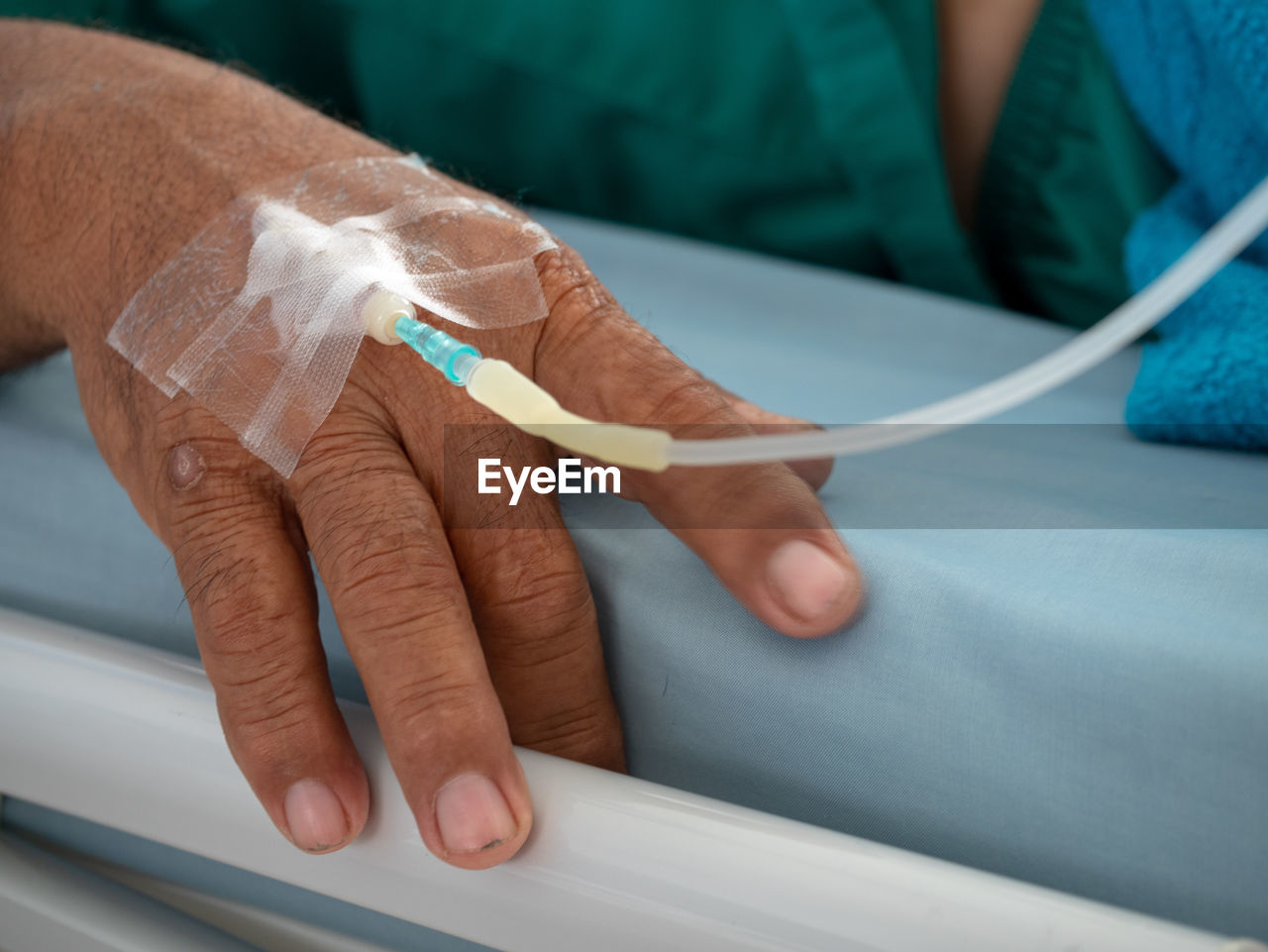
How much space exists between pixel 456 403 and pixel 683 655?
0.19 meters

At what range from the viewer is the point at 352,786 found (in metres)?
0.45

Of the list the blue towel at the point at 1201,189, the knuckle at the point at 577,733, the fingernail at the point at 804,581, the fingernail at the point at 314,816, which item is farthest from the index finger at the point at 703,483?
the blue towel at the point at 1201,189

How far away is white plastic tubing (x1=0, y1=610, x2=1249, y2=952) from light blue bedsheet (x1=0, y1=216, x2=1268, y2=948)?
0.06 meters

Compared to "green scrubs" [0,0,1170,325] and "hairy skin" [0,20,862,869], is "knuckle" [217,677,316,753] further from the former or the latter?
"green scrubs" [0,0,1170,325]

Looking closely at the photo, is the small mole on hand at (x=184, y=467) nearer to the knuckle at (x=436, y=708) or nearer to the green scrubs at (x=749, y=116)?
the knuckle at (x=436, y=708)

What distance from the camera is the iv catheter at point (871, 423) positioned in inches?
15.0

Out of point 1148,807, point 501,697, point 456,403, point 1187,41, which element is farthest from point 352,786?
point 1187,41

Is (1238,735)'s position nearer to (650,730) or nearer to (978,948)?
(978,948)

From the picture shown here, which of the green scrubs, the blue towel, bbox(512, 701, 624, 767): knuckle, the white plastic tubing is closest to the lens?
the white plastic tubing

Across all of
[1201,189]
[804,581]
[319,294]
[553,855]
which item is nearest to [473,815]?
[553,855]

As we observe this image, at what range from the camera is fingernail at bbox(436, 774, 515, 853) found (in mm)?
411

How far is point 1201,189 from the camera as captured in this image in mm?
793

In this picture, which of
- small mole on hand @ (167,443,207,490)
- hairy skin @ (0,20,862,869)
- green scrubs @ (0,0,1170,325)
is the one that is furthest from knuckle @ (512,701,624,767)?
green scrubs @ (0,0,1170,325)

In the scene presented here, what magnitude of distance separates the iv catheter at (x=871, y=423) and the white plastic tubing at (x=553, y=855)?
0.15 metres
